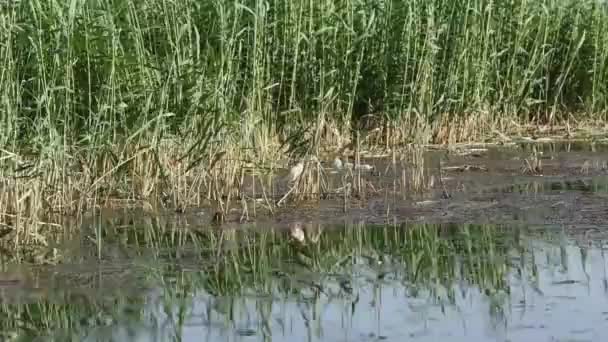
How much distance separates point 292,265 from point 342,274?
14.7 inches

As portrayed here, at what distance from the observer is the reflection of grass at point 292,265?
5867 millimetres

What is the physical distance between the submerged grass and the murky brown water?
0.43 metres

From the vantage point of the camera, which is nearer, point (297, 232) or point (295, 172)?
point (297, 232)

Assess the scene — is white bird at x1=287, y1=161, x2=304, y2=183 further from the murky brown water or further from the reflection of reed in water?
the reflection of reed in water

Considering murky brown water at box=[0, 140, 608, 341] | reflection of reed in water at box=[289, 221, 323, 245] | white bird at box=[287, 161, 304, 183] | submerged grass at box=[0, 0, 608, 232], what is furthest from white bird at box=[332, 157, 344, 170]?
reflection of reed in water at box=[289, 221, 323, 245]

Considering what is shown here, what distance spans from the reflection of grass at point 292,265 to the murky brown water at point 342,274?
0.04 feet

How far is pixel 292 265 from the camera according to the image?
Answer: 6746mm

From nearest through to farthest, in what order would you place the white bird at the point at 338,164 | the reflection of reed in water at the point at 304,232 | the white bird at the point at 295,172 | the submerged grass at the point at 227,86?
the reflection of reed in water at the point at 304,232 → the submerged grass at the point at 227,86 → the white bird at the point at 295,172 → the white bird at the point at 338,164

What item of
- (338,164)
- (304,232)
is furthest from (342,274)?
(338,164)

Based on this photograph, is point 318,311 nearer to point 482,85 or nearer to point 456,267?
point 456,267

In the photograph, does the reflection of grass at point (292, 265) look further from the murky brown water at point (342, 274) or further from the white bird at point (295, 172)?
the white bird at point (295, 172)

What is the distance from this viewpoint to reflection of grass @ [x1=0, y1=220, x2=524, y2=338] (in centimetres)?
587

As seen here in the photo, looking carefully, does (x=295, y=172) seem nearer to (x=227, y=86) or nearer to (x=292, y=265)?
(x=227, y=86)

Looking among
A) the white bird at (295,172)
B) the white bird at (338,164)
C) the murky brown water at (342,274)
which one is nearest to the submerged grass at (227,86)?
the white bird at (295,172)
